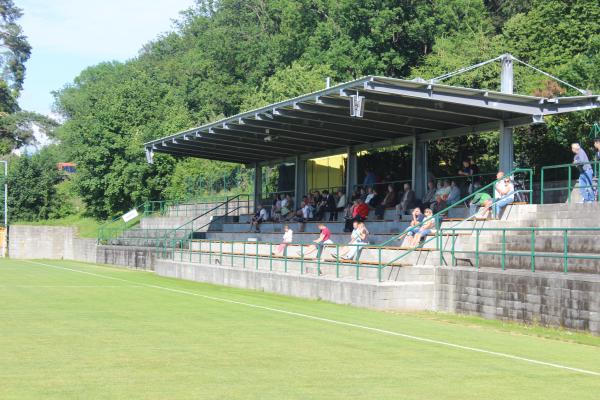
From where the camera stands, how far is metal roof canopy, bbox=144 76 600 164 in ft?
72.3

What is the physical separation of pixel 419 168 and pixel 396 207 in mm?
1503

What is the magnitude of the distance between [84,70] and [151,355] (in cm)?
11662

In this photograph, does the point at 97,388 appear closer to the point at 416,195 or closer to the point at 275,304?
the point at 275,304

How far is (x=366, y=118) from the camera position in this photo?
86.4 ft

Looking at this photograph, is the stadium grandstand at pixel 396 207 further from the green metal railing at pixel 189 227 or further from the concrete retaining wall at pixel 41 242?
the concrete retaining wall at pixel 41 242

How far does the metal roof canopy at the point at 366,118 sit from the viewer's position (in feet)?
72.3

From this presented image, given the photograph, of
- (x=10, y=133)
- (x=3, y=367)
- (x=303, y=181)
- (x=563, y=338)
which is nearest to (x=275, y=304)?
(x=563, y=338)

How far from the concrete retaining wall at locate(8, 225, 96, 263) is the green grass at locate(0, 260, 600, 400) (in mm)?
41061

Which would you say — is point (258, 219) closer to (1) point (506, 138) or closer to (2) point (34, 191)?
(1) point (506, 138)

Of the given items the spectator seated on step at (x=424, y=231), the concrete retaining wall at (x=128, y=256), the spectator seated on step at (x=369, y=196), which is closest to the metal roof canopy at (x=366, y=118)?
the spectator seated on step at (x=369, y=196)

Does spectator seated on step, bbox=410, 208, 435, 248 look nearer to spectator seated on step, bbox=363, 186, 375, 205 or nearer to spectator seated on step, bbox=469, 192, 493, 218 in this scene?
spectator seated on step, bbox=469, 192, 493, 218

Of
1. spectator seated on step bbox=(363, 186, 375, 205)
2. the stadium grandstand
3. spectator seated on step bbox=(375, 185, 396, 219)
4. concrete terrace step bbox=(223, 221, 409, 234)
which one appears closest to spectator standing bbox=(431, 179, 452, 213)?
the stadium grandstand

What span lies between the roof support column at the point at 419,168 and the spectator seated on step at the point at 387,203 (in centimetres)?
96

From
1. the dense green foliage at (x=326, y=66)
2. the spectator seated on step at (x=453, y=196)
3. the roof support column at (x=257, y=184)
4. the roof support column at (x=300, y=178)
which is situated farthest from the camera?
the roof support column at (x=257, y=184)
